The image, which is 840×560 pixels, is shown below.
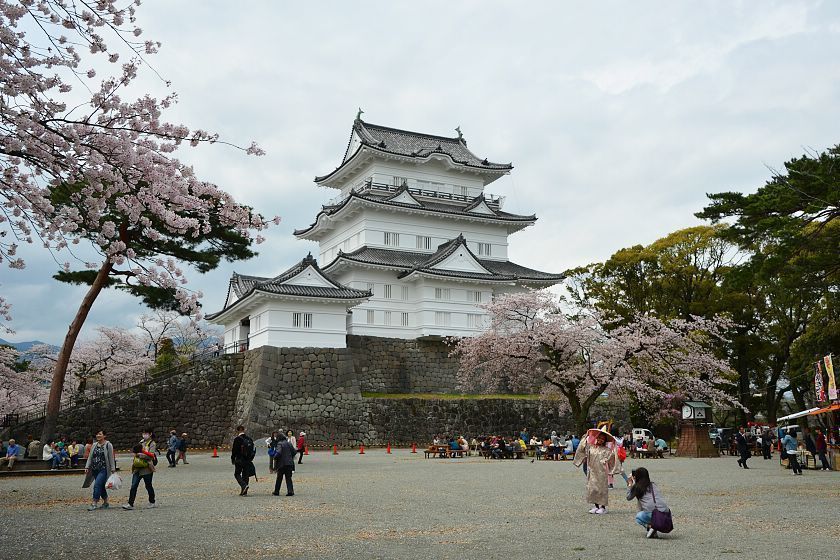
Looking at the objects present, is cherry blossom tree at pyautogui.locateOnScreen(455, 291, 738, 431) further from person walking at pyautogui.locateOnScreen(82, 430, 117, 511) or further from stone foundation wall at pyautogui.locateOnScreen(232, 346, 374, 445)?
person walking at pyautogui.locateOnScreen(82, 430, 117, 511)

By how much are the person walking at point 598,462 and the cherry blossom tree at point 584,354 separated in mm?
17170

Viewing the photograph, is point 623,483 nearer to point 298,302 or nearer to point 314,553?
point 314,553

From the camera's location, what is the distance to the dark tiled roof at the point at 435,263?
4169cm

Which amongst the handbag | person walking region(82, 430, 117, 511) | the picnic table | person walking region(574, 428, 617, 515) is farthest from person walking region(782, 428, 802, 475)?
person walking region(82, 430, 117, 511)

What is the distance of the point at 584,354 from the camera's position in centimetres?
3306

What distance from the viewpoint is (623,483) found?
17953 millimetres

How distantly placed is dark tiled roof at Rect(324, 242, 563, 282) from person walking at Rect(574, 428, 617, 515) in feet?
93.4

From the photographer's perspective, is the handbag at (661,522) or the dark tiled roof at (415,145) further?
the dark tiled roof at (415,145)

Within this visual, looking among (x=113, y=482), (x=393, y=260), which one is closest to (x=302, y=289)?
(x=393, y=260)

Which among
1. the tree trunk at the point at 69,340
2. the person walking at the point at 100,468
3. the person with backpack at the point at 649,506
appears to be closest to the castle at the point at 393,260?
the tree trunk at the point at 69,340

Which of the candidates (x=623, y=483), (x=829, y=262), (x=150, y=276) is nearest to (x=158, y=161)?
(x=150, y=276)

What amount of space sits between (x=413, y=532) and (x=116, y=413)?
28.4 m

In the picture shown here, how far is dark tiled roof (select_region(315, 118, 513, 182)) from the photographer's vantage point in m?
48.0

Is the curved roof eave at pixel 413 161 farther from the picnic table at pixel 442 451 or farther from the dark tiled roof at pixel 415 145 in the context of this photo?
the picnic table at pixel 442 451
